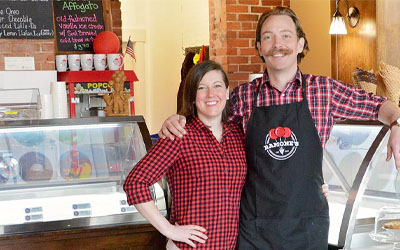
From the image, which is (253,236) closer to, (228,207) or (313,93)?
(228,207)

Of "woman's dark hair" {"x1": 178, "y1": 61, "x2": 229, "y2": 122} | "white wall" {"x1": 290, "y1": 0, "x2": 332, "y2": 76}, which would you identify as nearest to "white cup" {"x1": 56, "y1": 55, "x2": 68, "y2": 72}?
"white wall" {"x1": 290, "y1": 0, "x2": 332, "y2": 76}

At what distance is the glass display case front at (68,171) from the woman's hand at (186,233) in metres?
0.55

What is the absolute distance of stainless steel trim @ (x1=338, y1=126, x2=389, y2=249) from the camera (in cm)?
260

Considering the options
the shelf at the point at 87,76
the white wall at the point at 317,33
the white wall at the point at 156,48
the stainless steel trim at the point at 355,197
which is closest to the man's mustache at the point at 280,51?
the stainless steel trim at the point at 355,197

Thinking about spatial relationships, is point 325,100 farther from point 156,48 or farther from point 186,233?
point 156,48

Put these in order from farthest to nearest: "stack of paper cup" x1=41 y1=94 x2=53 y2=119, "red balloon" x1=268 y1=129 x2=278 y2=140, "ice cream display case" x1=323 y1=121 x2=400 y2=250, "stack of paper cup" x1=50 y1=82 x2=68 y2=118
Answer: "stack of paper cup" x1=50 y1=82 x2=68 y2=118 → "stack of paper cup" x1=41 y1=94 x2=53 y2=119 → "ice cream display case" x1=323 y1=121 x2=400 y2=250 → "red balloon" x1=268 y1=129 x2=278 y2=140

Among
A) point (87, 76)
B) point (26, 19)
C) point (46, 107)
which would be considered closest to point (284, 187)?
point (46, 107)

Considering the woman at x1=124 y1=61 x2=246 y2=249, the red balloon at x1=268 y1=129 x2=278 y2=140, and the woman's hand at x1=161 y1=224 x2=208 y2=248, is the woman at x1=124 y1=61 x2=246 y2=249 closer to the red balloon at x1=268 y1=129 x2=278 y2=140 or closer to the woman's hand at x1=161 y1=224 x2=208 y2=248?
the woman's hand at x1=161 y1=224 x2=208 y2=248

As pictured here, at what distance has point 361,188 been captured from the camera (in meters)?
2.60

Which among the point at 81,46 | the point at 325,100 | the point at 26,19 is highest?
the point at 26,19

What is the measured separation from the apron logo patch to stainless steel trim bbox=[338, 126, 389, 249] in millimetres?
480

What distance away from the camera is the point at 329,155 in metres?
2.95

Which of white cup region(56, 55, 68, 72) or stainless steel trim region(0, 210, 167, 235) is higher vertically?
white cup region(56, 55, 68, 72)

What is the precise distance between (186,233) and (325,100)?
2.32 ft
